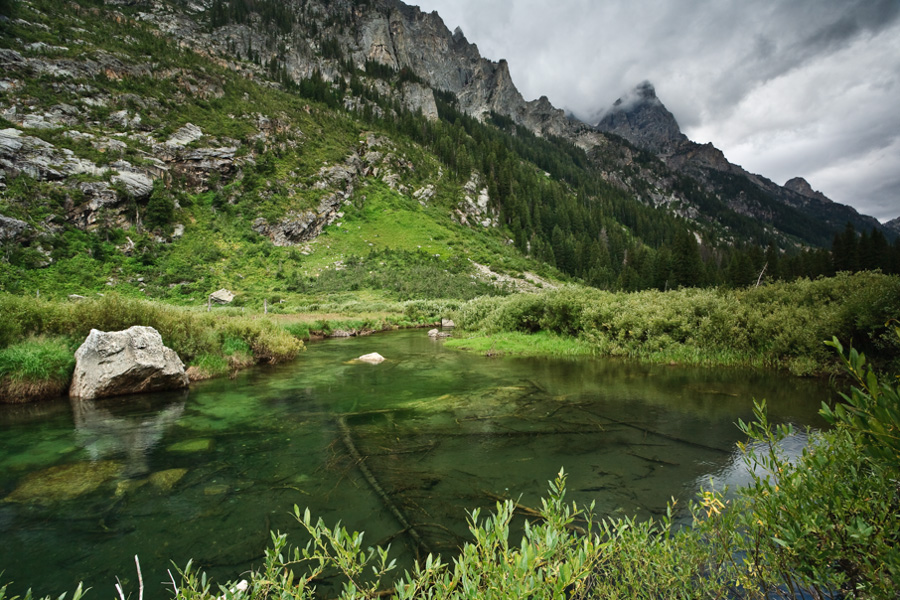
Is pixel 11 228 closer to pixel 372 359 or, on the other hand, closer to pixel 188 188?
pixel 188 188

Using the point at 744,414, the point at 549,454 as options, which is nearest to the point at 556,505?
the point at 549,454

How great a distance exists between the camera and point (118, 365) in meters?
12.2

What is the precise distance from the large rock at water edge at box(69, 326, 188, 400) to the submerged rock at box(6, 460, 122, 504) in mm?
5788

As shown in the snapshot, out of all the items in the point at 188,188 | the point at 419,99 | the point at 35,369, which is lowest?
the point at 35,369

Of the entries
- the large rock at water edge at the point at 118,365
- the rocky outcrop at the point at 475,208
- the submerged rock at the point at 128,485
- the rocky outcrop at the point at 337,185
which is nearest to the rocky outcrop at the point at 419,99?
the rocky outcrop at the point at 475,208

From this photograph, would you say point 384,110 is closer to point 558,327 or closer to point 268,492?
point 558,327

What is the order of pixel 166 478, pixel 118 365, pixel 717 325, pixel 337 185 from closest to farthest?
pixel 166 478, pixel 118 365, pixel 717 325, pixel 337 185

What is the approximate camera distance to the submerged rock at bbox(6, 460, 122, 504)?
6.27m

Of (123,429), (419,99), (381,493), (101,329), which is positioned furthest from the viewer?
(419,99)

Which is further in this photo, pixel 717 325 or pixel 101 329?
pixel 717 325

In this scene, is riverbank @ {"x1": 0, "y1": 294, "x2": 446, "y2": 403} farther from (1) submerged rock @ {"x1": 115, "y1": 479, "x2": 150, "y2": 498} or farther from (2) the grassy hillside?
(2) the grassy hillside

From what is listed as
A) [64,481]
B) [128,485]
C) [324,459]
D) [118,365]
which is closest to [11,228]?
[118,365]

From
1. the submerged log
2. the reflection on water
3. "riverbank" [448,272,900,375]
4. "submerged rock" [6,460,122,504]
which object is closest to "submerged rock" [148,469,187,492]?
the reflection on water

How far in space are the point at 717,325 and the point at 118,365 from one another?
23.5 metres
